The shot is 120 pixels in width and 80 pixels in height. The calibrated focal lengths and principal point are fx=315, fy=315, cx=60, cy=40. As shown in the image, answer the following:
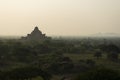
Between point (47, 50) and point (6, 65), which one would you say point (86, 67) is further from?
point (47, 50)

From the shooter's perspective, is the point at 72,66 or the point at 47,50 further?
the point at 47,50

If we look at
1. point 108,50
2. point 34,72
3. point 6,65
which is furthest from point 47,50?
point 34,72

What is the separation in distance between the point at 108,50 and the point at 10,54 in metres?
42.4

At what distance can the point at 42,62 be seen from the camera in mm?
82188

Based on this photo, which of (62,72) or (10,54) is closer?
(62,72)

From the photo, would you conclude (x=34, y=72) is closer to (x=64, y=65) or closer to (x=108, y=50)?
(x=64, y=65)

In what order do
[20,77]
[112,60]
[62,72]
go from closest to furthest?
[20,77] → [62,72] → [112,60]

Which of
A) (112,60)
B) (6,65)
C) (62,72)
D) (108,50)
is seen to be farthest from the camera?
(108,50)

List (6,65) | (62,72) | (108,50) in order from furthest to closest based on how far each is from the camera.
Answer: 1. (108,50)
2. (6,65)
3. (62,72)

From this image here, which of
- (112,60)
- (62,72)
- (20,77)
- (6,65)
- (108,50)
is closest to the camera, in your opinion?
(20,77)

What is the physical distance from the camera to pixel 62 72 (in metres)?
73.6

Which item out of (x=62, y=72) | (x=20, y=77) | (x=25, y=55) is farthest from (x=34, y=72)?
(x=25, y=55)

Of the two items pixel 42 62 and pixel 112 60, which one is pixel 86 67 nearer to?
pixel 42 62

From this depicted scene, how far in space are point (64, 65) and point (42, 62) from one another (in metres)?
7.81
